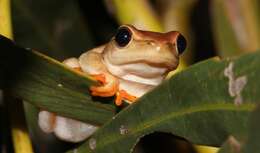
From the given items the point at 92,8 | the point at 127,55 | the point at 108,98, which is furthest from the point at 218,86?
the point at 92,8

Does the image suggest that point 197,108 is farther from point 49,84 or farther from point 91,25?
point 91,25

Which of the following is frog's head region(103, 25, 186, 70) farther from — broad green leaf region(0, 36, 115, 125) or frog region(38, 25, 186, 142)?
broad green leaf region(0, 36, 115, 125)

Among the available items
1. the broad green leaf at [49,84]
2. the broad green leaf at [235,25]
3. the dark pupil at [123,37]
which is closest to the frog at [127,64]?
the dark pupil at [123,37]

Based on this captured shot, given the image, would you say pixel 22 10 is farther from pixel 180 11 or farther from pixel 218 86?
pixel 218 86

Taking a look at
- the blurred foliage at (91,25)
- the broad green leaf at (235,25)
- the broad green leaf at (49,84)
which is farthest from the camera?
the broad green leaf at (235,25)

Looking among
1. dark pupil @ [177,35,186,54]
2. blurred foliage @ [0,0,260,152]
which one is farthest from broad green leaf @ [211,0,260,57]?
dark pupil @ [177,35,186,54]

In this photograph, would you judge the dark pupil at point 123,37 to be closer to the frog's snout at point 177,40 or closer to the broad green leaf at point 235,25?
the frog's snout at point 177,40

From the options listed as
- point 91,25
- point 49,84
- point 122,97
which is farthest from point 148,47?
point 91,25
